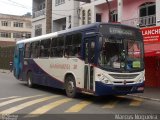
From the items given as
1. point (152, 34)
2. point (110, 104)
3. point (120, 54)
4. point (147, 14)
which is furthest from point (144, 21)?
point (110, 104)

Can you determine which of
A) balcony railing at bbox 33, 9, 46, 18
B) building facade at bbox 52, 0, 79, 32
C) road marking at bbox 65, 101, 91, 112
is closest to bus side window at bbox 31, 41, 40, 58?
road marking at bbox 65, 101, 91, 112

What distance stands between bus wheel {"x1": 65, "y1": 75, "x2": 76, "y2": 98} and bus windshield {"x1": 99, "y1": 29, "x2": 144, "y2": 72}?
2.44 m

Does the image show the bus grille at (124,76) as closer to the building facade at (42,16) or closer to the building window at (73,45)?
the building window at (73,45)

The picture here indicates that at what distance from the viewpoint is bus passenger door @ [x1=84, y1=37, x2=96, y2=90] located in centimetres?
1480

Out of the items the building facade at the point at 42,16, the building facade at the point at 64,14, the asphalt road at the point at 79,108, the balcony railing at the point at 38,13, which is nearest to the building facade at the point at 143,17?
the building facade at the point at 64,14

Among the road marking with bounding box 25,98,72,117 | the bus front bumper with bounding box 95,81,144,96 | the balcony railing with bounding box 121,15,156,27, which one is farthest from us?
the balcony railing with bounding box 121,15,156,27

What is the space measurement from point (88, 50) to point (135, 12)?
12.5 metres

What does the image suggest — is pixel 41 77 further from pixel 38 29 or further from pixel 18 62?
→ pixel 38 29

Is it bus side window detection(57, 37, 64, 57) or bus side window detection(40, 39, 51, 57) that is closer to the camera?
bus side window detection(57, 37, 64, 57)

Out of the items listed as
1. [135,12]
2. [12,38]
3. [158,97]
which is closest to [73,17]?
[135,12]

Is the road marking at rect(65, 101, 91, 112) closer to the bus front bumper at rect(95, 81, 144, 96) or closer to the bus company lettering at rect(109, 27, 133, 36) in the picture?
the bus front bumper at rect(95, 81, 144, 96)

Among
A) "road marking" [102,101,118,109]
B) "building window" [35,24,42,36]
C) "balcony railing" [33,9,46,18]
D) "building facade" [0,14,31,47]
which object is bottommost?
"road marking" [102,101,118,109]

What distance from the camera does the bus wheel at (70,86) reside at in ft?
53.8

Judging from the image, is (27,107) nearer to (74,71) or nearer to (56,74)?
(74,71)
